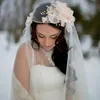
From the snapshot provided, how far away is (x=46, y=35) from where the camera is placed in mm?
1527

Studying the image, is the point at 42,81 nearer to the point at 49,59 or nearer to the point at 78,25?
the point at 49,59

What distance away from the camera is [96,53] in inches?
174

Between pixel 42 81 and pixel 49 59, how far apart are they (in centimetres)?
13

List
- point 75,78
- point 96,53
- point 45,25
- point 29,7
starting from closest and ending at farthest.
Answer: point 45,25, point 75,78, point 29,7, point 96,53

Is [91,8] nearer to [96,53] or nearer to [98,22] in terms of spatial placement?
[98,22]

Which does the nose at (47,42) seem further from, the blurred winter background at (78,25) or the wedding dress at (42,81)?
the blurred winter background at (78,25)

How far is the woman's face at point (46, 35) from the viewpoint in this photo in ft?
5.03

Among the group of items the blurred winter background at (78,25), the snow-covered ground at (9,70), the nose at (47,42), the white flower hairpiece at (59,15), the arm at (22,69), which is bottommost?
the snow-covered ground at (9,70)

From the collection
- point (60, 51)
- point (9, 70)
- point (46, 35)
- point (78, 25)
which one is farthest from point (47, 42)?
point (78, 25)

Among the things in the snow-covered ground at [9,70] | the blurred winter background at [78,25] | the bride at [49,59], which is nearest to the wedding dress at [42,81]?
the bride at [49,59]

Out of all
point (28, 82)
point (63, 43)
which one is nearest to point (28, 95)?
point (28, 82)

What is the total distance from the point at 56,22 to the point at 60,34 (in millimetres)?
67

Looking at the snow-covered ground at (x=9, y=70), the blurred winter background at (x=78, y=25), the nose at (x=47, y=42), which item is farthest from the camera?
the blurred winter background at (x=78, y=25)

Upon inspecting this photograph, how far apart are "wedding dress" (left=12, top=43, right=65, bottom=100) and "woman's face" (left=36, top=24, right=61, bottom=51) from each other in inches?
3.8
